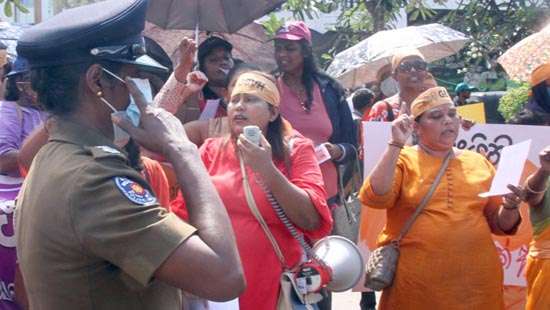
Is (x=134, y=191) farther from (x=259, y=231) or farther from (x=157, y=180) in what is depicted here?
(x=259, y=231)

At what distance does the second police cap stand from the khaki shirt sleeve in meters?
0.31

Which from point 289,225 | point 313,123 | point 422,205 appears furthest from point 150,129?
point 313,123

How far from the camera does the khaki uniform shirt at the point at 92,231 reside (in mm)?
2258

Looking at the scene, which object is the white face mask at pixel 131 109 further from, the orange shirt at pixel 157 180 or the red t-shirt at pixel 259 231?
the red t-shirt at pixel 259 231

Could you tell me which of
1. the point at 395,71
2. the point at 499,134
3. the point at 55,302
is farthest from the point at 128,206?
the point at 395,71

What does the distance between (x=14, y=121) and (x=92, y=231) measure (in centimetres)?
293

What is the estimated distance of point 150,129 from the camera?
2.47m

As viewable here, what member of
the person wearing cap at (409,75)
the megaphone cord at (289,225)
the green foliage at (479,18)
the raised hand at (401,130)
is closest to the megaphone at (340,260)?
the megaphone cord at (289,225)

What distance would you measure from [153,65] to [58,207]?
1.62 ft

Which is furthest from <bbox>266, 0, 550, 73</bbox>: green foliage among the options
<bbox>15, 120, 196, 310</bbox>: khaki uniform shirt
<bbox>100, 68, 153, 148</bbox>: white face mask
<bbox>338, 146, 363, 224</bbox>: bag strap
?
<bbox>15, 120, 196, 310</bbox>: khaki uniform shirt

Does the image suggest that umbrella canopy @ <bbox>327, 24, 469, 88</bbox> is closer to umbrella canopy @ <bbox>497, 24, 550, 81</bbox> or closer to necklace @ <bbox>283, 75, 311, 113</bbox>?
necklace @ <bbox>283, 75, 311, 113</bbox>

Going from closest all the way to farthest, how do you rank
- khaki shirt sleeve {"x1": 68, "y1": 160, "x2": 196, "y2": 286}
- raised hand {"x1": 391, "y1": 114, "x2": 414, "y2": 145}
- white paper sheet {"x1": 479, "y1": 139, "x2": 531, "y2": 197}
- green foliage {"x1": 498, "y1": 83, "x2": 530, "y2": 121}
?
khaki shirt sleeve {"x1": 68, "y1": 160, "x2": 196, "y2": 286} → white paper sheet {"x1": 479, "y1": 139, "x2": 531, "y2": 197} → raised hand {"x1": 391, "y1": 114, "x2": 414, "y2": 145} → green foliage {"x1": 498, "y1": 83, "x2": 530, "y2": 121}

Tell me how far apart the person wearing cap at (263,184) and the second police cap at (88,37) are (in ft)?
5.28

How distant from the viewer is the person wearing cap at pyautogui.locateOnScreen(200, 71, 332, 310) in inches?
162
